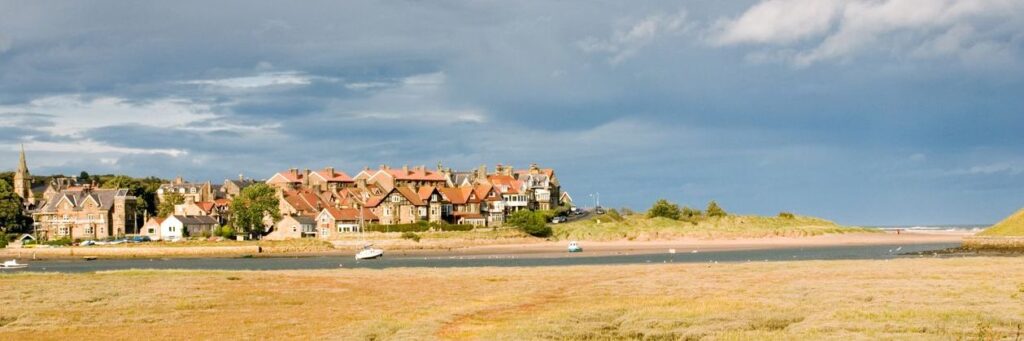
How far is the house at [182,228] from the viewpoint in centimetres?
15488

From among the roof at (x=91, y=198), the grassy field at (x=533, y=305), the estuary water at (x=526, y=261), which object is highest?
the roof at (x=91, y=198)

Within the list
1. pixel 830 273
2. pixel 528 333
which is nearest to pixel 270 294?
pixel 528 333

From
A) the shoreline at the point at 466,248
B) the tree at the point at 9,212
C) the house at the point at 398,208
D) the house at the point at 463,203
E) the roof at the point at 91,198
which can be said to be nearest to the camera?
the shoreline at the point at 466,248

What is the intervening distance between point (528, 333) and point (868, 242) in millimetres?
114773

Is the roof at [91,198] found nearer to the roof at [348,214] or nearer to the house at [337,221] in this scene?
the house at [337,221]

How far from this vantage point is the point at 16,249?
5551 inches

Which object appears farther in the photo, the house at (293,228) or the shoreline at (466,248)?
the house at (293,228)

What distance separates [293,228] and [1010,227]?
94.2 m

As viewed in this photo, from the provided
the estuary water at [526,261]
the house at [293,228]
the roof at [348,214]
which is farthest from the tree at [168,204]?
the estuary water at [526,261]

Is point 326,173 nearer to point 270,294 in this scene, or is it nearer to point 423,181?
point 423,181

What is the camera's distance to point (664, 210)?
529 feet

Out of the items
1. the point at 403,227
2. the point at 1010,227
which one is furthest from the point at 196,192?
the point at 1010,227

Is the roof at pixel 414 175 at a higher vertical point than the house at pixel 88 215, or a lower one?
higher

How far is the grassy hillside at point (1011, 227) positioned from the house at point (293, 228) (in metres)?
90.2
